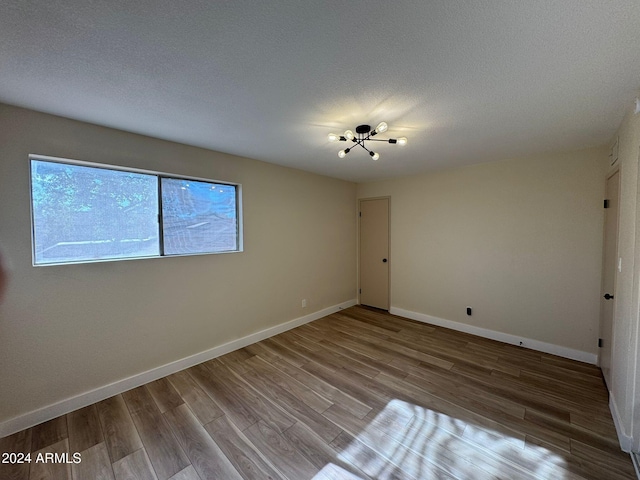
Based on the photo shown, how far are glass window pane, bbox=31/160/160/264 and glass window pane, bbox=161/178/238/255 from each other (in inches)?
5.1

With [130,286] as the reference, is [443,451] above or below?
below

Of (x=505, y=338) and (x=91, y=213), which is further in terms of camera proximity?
(x=505, y=338)

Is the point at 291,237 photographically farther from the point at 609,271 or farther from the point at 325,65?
the point at 609,271

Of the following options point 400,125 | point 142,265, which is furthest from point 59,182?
point 400,125

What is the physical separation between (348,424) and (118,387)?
6.98 ft

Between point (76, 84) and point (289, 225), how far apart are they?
252cm

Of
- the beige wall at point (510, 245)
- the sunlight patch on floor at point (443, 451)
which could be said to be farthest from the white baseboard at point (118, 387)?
the beige wall at point (510, 245)

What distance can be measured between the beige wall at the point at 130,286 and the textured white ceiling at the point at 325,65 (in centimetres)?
29

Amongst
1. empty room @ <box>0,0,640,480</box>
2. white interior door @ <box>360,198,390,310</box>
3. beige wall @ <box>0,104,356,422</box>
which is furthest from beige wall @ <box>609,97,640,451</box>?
beige wall @ <box>0,104,356,422</box>

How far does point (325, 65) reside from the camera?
136 centimetres

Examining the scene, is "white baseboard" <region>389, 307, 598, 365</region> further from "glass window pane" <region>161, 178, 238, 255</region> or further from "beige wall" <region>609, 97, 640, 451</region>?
"glass window pane" <region>161, 178, 238, 255</region>

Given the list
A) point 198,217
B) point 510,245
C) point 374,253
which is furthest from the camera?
point 374,253

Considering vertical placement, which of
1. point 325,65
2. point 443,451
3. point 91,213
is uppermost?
point 325,65

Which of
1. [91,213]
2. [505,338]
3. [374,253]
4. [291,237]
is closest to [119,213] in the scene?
[91,213]
